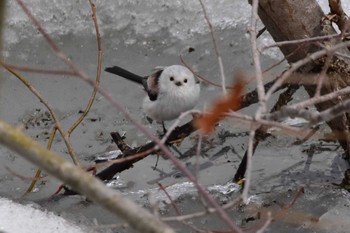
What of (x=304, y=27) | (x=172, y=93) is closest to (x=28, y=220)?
(x=172, y=93)

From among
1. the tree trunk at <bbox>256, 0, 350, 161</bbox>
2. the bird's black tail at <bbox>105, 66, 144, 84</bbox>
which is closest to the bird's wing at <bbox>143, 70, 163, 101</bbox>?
the bird's black tail at <bbox>105, 66, 144, 84</bbox>

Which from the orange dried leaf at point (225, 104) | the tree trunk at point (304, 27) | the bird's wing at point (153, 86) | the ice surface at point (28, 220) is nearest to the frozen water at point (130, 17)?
the bird's wing at point (153, 86)

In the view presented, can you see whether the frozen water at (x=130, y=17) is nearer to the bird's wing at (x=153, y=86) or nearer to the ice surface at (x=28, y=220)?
the bird's wing at (x=153, y=86)

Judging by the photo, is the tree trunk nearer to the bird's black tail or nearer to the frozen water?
the bird's black tail

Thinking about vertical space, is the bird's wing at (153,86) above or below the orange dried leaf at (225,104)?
above

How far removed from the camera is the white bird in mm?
3779

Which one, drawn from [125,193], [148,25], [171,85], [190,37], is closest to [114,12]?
[148,25]

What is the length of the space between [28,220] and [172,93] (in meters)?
1.01

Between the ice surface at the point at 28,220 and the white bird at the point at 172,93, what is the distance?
815 millimetres

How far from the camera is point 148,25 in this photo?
507cm

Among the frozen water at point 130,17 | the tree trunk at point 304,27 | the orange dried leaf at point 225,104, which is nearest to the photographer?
the orange dried leaf at point 225,104

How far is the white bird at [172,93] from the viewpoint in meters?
3.78

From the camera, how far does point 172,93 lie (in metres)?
3.80

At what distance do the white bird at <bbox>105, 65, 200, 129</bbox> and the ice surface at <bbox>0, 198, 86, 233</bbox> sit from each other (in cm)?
82
